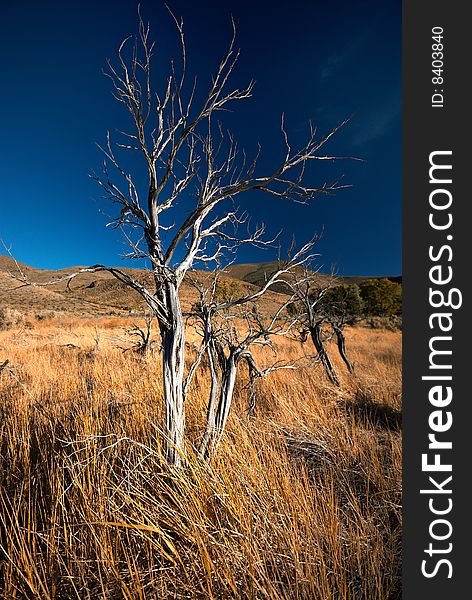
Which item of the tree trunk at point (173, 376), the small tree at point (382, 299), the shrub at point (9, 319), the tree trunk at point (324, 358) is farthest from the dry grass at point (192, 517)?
the small tree at point (382, 299)

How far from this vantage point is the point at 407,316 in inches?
64.1

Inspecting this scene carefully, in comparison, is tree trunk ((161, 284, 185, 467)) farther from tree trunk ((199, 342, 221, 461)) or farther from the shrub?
the shrub

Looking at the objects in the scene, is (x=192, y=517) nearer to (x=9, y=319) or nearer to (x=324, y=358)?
(x=324, y=358)

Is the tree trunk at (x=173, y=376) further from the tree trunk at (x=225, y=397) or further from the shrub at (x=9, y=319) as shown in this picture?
the shrub at (x=9, y=319)

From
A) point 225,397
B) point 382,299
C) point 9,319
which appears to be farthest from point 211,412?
point 382,299

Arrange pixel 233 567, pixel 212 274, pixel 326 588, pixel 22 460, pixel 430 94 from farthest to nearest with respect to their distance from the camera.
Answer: pixel 212 274 → pixel 22 460 → pixel 430 94 → pixel 233 567 → pixel 326 588

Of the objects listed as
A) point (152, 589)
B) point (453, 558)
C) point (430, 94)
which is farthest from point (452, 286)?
point (152, 589)

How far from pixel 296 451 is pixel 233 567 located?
158cm

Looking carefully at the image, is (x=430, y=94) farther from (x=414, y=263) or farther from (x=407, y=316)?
(x=407, y=316)

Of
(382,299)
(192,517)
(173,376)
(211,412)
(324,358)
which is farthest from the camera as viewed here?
(382,299)

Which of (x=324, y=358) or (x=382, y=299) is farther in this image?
(x=382, y=299)

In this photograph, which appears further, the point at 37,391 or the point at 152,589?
the point at 37,391

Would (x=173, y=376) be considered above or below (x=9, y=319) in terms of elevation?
below

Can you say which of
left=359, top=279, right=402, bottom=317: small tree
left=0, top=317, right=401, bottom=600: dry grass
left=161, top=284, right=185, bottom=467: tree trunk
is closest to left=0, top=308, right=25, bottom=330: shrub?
left=0, top=317, right=401, bottom=600: dry grass
